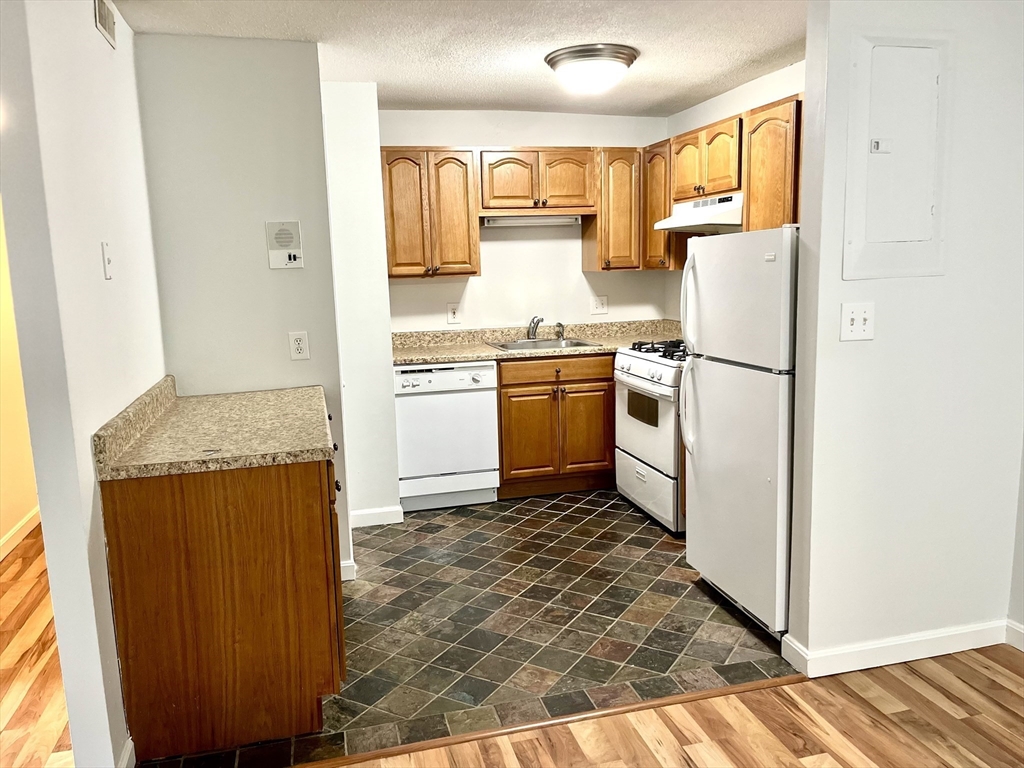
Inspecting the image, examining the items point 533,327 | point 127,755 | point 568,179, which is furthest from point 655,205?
point 127,755

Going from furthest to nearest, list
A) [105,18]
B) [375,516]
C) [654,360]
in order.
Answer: [375,516]
[654,360]
[105,18]

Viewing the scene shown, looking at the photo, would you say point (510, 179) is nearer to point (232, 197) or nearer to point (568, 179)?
point (568, 179)

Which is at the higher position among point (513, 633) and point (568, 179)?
point (568, 179)

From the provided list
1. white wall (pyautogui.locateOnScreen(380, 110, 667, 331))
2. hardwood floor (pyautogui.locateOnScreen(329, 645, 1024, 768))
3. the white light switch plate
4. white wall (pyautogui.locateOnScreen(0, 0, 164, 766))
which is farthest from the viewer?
white wall (pyautogui.locateOnScreen(380, 110, 667, 331))

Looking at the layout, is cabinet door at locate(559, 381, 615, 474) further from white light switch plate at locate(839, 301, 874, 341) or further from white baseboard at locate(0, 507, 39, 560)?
Answer: white baseboard at locate(0, 507, 39, 560)

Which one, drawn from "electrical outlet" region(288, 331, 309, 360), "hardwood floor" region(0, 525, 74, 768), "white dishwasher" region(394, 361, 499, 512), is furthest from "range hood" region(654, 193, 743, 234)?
"hardwood floor" region(0, 525, 74, 768)

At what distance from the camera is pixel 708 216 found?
12.2 feet

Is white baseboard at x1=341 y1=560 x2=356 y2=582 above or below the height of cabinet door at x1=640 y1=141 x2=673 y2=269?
below

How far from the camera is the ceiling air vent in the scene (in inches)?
84.6

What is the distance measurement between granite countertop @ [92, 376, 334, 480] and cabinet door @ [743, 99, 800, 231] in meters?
2.23

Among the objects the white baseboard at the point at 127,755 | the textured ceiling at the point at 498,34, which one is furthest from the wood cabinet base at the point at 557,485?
the white baseboard at the point at 127,755

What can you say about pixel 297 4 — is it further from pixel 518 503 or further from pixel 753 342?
pixel 518 503

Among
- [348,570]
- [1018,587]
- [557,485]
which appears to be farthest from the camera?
[557,485]

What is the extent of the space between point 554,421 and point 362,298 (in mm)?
1365
